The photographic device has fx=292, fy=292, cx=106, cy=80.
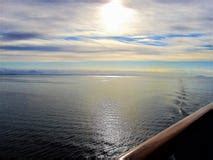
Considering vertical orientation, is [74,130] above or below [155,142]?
below

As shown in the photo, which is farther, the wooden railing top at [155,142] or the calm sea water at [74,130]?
the calm sea water at [74,130]

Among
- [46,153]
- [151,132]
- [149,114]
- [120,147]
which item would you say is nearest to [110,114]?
[149,114]

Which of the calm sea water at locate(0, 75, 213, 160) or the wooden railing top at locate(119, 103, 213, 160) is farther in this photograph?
the calm sea water at locate(0, 75, 213, 160)

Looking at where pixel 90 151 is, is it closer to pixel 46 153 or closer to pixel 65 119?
pixel 46 153

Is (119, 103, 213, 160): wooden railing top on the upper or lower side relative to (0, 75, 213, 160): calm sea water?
upper

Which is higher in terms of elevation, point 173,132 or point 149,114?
point 173,132

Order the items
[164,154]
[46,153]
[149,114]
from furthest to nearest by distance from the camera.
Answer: [149,114] → [46,153] → [164,154]

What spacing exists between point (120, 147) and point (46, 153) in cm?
396

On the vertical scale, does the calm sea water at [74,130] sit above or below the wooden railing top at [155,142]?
below

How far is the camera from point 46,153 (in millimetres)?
14078

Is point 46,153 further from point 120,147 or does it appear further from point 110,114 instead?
point 110,114

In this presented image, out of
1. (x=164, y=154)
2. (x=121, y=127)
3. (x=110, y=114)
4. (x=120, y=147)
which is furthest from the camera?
(x=110, y=114)

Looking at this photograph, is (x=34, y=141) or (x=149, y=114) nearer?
(x=34, y=141)

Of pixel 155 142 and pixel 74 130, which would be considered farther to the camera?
pixel 74 130
